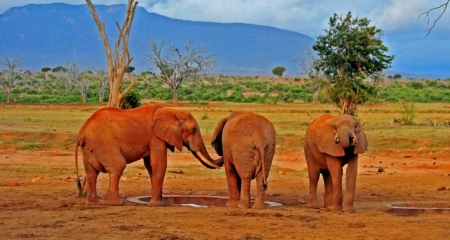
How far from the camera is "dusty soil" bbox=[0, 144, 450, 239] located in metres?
11.1

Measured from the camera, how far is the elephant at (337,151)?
13789 mm

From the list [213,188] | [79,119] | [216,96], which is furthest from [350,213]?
[216,96]

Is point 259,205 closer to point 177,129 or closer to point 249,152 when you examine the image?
point 249,152

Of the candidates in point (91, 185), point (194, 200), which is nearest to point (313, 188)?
point (194, 200)

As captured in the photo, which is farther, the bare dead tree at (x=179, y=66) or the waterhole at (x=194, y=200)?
the bare dead tree at (x=179, y=66)

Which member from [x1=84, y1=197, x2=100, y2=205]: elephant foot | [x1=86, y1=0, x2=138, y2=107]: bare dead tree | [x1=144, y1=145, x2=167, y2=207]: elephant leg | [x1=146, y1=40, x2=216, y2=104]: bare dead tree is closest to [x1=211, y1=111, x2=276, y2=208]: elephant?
[x1=144, y1=145, x2=167, y2=207]: elephant leg

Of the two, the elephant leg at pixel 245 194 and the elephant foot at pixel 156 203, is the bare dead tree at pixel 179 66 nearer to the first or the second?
the elephant foot at pixel 156 203

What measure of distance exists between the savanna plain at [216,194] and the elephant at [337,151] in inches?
17.7

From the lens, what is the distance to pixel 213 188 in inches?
703

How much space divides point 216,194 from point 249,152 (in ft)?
9.45

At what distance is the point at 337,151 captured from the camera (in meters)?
13.9

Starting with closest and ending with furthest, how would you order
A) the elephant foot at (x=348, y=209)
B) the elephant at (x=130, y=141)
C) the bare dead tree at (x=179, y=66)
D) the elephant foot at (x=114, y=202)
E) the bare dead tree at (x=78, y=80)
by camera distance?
the elephant foot at (x=348, y=209), the elephant foot at (x=114, y=202), the elephant at (x=130, y=141), the bare dead tree at (x=78, y=80), the bare dead tree at (x=179, y=66)

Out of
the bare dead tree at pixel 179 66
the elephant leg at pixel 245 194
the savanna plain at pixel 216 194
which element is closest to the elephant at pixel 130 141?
the savanna plain at pixel 216 194

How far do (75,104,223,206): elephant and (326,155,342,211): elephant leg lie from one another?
7.89 feet
